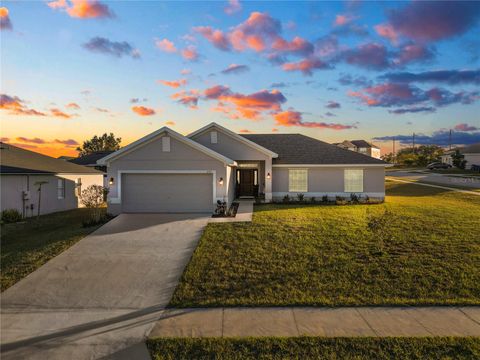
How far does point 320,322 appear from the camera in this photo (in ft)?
21.1

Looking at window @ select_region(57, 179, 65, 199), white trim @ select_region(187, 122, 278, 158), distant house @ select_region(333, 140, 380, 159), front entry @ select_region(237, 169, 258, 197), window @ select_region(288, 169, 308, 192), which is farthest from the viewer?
distant house @ select_region(333, 140, 380, 159)

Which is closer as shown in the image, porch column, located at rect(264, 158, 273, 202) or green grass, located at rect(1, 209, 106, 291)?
green grass, located at rect(1, 209, 106, 291)

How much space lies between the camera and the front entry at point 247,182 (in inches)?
939

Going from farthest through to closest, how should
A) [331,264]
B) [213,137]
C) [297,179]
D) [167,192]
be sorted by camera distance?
[297,179] < [213,137] < [167,192] < [331,264]

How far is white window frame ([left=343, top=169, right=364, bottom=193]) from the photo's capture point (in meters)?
22.1

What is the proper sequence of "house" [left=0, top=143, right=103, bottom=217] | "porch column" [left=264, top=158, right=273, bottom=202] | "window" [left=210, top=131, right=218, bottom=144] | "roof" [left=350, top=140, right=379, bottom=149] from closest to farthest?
"house" [left=0, top=143, right=103, bottom=217]
"porch column" [left=264, top=158, right=273, bottom=202]
"window" [left=210, top=131, right=218, bottom=144]
"roof" [left=350, top=140, right=379, bottom=149]

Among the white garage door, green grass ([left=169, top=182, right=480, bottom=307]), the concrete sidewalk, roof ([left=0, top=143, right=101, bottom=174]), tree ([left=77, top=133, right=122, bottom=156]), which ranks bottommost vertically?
the concrete sidewalk

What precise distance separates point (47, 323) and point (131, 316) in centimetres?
180

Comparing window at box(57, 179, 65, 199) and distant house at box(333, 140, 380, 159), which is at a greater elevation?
distant house at box(333, 140, 380, 159)

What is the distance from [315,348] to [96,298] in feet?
18.7

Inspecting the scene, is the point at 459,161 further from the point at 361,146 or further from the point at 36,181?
the point at 36,181

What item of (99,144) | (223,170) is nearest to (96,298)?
(223,170)

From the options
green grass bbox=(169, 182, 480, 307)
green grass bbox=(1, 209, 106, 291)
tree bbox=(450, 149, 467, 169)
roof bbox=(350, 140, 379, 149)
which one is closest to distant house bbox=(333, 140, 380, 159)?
roof bbox=(350, 140, 379, 149)

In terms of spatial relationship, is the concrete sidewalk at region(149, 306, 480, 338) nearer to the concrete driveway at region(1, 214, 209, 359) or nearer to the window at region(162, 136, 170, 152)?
the concrete driveway at region(1, 214, 209, 359)
